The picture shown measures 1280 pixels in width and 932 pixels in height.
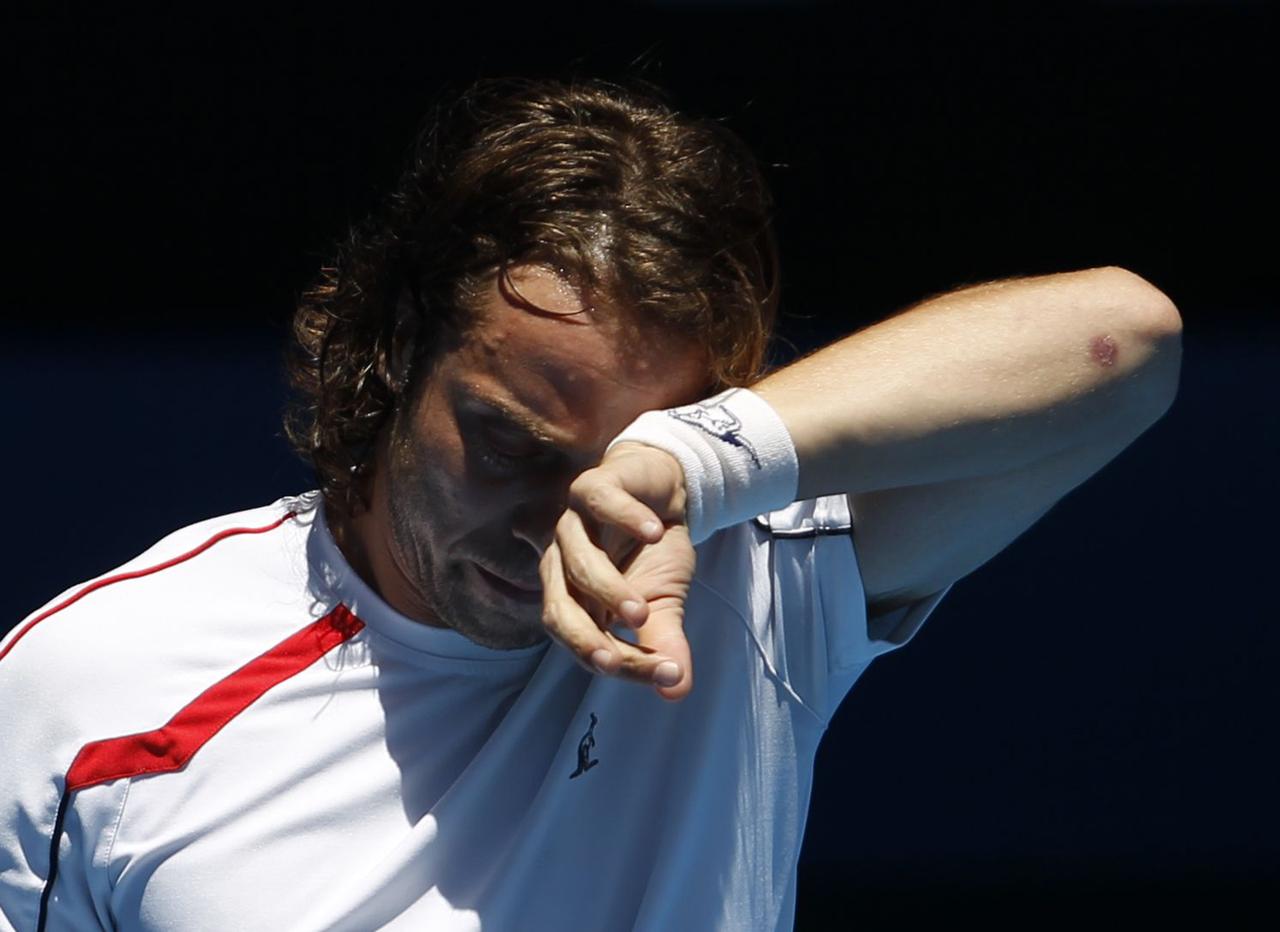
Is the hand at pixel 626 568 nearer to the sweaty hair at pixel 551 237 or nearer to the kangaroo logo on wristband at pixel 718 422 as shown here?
the kangaroo logo on wristband at pixel 718 422

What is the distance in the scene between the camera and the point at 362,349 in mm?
1644

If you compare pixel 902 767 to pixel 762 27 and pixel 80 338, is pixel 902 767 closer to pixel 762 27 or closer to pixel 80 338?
pixel 762 27

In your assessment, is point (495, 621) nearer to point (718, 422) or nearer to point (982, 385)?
point (718, 422)

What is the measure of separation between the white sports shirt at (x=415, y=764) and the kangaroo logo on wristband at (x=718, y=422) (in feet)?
0.49

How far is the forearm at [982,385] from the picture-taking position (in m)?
1.31

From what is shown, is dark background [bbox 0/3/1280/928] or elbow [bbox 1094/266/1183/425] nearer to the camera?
elbow [bbox 1094/266/1183/425]

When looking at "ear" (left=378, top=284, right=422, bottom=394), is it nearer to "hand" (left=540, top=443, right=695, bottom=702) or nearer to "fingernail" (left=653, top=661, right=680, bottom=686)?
"hand" (left=540, top=443, right=695, bottom=702)

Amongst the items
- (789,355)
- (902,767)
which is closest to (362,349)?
(789,355)

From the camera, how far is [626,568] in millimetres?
1141

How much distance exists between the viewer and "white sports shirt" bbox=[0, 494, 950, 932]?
53.2 inches

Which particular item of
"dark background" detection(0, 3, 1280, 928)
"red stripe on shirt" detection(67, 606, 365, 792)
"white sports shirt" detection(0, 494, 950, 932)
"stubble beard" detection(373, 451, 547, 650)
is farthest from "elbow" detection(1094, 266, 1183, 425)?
"dark background" detection(0, 3, 1280, 928)

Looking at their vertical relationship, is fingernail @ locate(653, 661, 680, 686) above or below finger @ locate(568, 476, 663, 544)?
below

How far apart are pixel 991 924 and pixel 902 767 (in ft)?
0.91

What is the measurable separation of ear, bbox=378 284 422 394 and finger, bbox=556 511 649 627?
45 cm
